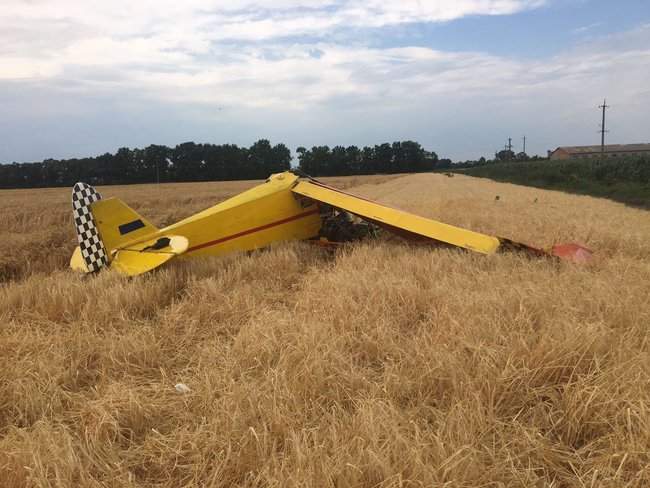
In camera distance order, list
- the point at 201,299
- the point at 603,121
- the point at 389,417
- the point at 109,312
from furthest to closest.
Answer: the point at 603,121
the point at 201,299
the point at 109,312
the point at 389,417

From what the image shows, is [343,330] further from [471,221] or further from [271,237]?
[471,221]

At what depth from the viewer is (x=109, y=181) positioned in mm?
65188

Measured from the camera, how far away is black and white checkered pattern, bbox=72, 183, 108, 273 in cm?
618

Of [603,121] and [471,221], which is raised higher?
[603,121]

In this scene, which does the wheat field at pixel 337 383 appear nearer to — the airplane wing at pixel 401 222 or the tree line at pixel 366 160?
the airplane wing at pixel 401 222

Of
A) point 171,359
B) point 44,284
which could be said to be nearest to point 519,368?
point 171,359

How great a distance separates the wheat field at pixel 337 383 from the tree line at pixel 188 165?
54493mm

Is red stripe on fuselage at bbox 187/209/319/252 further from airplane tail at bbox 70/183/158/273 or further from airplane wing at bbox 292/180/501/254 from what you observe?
airplane tail at bbox 70/183/158/273

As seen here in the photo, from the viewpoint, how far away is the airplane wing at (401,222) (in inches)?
243

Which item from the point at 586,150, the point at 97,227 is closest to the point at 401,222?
the point at 97,227

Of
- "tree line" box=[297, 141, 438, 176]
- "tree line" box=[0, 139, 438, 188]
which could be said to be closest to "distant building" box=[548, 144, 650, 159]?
"tree line" box=[297, 141, 438, 176]

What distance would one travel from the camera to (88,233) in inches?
245

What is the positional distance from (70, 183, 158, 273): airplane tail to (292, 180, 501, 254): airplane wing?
3051mm

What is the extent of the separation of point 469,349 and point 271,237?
5.33 metres
